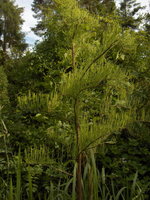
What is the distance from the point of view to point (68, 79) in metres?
1.37

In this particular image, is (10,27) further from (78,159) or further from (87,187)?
(78,159)

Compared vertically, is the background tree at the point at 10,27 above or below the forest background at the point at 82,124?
above

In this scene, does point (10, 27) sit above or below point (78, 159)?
above

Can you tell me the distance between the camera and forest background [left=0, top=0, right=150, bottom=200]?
4.72 feet

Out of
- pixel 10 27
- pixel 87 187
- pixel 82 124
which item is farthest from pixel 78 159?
pixel 10 27

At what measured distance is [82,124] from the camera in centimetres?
150

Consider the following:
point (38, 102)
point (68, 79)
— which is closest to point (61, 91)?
point (68, 79)

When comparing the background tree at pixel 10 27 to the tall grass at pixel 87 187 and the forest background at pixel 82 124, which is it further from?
the tall grass at pixel 87 187

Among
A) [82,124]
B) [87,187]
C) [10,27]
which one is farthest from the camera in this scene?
[10,27]

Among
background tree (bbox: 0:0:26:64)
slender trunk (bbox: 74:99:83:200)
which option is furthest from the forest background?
background tree (bbox: 0:0:26:64)

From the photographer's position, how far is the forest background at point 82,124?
4.72 feet

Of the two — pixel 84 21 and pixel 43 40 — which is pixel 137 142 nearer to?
pixel 84 21

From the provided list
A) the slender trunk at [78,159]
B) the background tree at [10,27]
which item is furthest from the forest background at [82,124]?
the background tree at [10,27]

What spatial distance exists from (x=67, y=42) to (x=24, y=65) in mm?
4746
